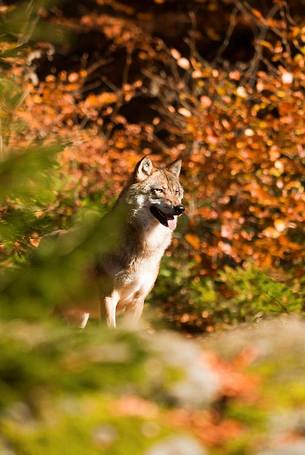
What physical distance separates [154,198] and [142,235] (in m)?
0.36

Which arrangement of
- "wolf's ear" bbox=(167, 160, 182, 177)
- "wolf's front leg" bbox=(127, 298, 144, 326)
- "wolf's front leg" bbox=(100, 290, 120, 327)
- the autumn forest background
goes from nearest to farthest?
the autumn forest background, "wolf's front leg" bbox=(100, 290, 120, 327), "wolf's front leg" bbox=(127, 298, 144, 326), "wolf's ear" bbox=(167, 160, 182, 177)

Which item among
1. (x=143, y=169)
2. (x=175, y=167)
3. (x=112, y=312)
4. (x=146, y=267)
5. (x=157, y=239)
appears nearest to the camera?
(x=112, y=312)

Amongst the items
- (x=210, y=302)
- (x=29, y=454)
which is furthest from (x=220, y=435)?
(x=210, y=302)

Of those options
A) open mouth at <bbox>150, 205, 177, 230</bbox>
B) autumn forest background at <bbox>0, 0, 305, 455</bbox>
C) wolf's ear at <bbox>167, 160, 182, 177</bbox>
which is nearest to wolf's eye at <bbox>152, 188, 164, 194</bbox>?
open mouth at <bbox>150, 205, 177, 230</bbox>

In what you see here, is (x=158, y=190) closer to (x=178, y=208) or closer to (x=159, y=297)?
(x=178, y=208)

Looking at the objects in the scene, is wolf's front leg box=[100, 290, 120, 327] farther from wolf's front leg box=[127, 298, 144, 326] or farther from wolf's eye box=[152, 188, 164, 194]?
wolf's eye box=[152, 188, 164, 194]

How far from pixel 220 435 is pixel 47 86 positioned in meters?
10.6

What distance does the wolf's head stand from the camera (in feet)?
24.2

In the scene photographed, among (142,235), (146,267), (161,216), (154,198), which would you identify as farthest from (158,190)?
(146,267)

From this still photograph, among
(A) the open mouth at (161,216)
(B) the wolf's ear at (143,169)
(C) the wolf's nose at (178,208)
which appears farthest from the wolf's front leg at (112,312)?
(B) the wolf's ear at (143,169)

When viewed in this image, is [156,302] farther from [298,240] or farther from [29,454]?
[29,454]

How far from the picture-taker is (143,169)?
24.7 ft

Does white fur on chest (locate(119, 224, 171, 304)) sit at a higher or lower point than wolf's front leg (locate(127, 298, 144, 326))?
higher

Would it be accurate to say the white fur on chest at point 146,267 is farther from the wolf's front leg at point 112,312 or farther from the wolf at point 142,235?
the wolf's front leg at point 112,312
